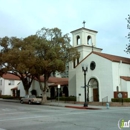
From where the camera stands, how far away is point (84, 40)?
148 ft

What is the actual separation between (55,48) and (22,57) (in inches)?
205

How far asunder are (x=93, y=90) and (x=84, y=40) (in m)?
11.3

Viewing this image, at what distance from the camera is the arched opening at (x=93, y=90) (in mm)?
37859

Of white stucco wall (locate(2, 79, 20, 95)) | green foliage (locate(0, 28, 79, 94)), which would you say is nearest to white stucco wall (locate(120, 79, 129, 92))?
green foliage (locate(0, 28, 79, 94))

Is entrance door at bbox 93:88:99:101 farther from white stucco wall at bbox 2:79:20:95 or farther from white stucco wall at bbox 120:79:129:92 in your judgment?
white stucco wall at bbox 2:79:20:95

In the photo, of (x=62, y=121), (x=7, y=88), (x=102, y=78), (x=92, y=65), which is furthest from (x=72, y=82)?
(x=7, y=88)

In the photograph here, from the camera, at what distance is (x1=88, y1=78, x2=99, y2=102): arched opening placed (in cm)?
3786

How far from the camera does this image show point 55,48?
34938 mm

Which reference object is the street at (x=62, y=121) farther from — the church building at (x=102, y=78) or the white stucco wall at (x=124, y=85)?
the white stucco wall at (x=124, y=85)

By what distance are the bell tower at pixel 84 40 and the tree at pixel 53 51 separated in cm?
715

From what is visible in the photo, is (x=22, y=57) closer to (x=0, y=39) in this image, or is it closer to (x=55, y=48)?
(x=55, y=48)

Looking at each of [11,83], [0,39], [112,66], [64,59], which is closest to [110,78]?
[112,66]

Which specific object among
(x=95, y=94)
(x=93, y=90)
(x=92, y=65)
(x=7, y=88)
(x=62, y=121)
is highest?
(x=92, y=65)

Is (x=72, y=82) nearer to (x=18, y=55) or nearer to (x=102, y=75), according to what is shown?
(x=102, y=75)
